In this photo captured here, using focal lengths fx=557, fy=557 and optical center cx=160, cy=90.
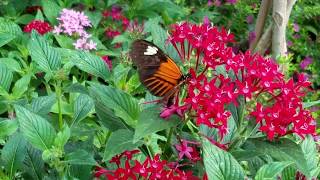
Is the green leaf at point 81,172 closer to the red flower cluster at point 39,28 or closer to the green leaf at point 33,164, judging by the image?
the green leaf at point 33,164

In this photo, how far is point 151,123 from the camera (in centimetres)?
145

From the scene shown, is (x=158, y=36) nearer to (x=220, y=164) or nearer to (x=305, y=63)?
(x=220, y=164)

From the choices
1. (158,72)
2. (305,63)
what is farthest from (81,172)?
(305,63)

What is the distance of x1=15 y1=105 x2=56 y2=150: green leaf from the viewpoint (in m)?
1.61

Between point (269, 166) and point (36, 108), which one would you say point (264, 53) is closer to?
point (36, 108)

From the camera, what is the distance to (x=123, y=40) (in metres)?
3.25

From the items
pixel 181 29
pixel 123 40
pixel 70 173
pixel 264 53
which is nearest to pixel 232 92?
pixel 181 29

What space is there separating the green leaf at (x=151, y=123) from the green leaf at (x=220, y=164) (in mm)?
115

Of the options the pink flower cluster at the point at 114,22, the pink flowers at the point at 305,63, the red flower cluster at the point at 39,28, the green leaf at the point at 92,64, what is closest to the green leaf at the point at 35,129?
the green leaf at the point at 92,64

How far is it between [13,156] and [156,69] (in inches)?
21.8

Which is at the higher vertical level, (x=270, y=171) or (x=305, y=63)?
(x=270, y=171)

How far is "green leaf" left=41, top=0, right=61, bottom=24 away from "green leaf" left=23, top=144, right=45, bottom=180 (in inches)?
70.1

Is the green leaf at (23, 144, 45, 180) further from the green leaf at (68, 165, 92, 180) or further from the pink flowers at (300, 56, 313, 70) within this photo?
the pink flowers at (300, 56, 313, 70)

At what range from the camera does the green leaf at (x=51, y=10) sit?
350 cm
